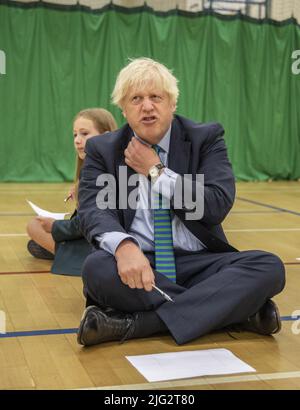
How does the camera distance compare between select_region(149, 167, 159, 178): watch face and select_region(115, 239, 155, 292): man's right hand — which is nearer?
select_region(115, 239, 155, 292): man's right hand

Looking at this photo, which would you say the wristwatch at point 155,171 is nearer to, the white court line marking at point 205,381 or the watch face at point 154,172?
the watch face at point 154,172

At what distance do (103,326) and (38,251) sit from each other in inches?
55.9

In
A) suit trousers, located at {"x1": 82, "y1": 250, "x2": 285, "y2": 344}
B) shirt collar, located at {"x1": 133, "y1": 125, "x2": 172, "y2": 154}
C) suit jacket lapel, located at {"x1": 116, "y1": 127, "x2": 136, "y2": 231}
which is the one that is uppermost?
shirt collar, located at {"x1": 133, "y1": 125, "x2": 172, "y2": 154}

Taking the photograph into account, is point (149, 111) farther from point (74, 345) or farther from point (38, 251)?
point (38, 251)

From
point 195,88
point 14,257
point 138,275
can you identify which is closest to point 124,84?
point 138,275

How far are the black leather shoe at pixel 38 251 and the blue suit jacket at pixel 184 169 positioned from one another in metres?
1.18

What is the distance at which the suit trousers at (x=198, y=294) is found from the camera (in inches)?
77.6

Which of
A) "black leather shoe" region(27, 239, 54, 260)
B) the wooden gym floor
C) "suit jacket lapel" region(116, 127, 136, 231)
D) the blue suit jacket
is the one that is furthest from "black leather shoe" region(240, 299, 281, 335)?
"black leather shoe" region(27, 239, 54, 260)

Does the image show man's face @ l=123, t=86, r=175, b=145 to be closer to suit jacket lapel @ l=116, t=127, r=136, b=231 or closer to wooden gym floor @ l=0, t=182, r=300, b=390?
suit jacket lapel @ l=116, t=127, r=136, b=231

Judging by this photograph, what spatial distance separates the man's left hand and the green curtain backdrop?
532cm

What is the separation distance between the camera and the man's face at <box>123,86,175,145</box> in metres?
2.05

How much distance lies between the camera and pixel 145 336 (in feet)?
6.71

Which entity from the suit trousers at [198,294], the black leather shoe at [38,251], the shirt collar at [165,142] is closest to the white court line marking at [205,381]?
the suit trousers at [198,294]

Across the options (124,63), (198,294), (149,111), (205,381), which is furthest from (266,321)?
(124,63)
